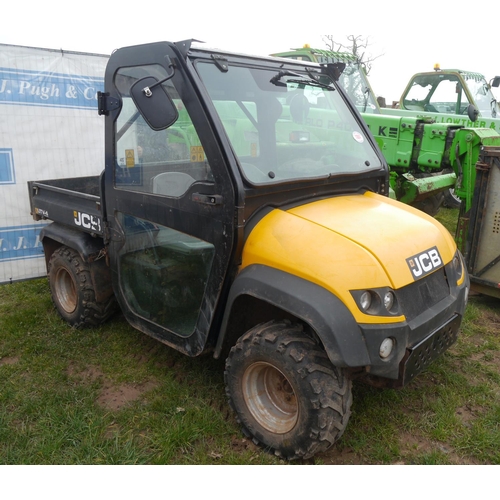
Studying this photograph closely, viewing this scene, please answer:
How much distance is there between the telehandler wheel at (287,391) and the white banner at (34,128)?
10.3ft

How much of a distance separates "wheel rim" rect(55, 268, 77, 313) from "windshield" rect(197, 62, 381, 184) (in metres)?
2.30

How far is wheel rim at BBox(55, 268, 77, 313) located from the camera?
4.29 metres

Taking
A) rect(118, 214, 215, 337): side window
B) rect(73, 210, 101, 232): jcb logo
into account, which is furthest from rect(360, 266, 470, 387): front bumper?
rect(73, 210, 101, 232): jcb logo

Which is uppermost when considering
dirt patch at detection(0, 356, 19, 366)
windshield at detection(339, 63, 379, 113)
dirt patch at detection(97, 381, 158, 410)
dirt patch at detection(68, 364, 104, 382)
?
windshield at detection(339, 63, 379, 113)

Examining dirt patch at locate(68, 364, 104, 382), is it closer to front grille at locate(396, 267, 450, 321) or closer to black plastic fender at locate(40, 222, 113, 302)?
black plastic fender at locate(40, 222, 113, 302)

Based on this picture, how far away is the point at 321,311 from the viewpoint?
7.57 ft

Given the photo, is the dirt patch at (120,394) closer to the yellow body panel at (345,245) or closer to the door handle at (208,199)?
the yellow body panel at (345,245)

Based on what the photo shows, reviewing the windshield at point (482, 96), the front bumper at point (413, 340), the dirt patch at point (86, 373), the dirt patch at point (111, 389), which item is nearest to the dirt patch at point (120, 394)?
the dirt patch at point (111, 389)

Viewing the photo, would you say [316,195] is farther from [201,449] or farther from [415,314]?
[201,449]

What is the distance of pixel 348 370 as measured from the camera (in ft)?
8.29

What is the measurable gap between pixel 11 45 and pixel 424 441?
4746mm

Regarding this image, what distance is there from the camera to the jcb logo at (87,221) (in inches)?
145

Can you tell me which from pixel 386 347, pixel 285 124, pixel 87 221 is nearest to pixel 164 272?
pixel 87 221

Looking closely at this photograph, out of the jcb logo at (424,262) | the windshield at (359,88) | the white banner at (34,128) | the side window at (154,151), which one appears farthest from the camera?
Answer: the windshield at (359,88)
